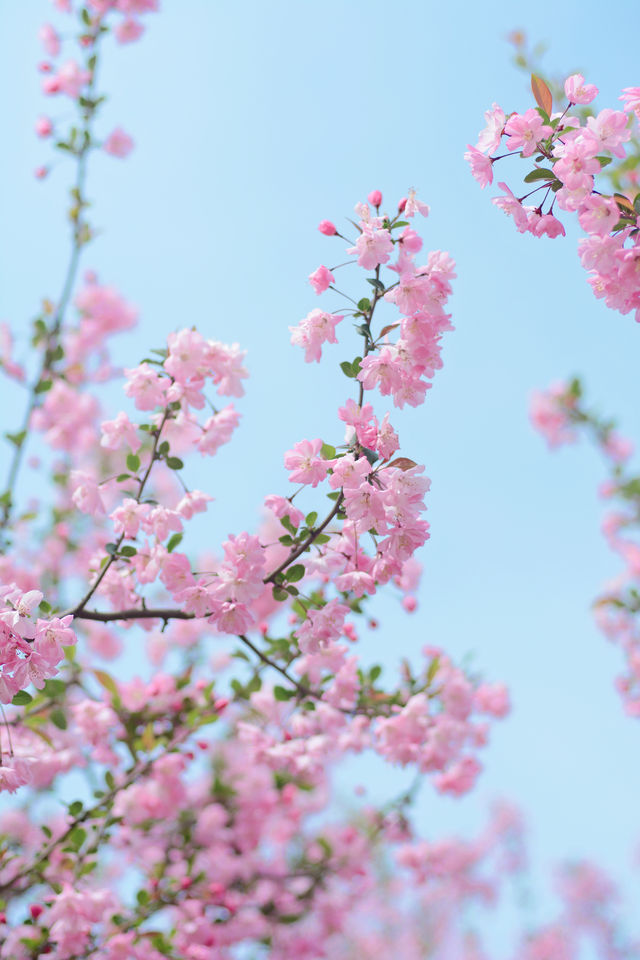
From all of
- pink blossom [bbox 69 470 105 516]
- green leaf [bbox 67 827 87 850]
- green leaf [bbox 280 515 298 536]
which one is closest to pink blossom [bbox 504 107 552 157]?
green leaf [bbox 280 515 298 536]

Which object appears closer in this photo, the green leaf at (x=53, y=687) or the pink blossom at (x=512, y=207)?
the pink blossom at (x=512, y=207)

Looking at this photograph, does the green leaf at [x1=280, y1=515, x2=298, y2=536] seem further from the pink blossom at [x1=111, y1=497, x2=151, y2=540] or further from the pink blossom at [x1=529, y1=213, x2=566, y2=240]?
the pink blossom at [x1=529, y1=213, x2=566, y2=240]

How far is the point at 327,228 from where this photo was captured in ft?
6.70

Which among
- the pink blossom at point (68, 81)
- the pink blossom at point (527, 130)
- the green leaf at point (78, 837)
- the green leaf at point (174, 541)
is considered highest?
the pink blossom at point (68, 81)

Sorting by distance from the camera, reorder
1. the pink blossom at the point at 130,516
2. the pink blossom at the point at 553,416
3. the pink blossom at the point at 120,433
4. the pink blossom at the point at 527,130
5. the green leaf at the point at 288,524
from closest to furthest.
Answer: the pink blossom at the point at 527,130, the green leaf at the point at 288,524, the pink blossom at the point at 130,516, the pink blossom at the point at 120,433, the pink blossom at the point at 553,416

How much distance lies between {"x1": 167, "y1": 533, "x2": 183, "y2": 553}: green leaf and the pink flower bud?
3.47ft

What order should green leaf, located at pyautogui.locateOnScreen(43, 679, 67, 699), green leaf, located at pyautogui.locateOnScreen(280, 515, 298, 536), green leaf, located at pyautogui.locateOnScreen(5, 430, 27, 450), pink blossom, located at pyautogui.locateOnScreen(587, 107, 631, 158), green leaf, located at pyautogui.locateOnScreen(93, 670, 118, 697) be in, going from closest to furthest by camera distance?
pink blossom, located at pyautogui.locateOnScreen(587, 107, 631, 158) → green leaf, located at pyautogui.locateOnScreen(280, 515, 298, 536) → green leaf, located at pyautogui.locateOnScreen(43, 679, 67, 699) → green leaf, located at pyautogui.locateOnScreen(93, 670, 118, 697) → green leaf, located at pyautogui.locateOnScreen(5, 430, 27, 450)

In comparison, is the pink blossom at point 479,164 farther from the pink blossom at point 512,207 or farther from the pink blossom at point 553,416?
the pink blossom at point 553,416

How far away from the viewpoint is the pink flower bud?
2033 millimetres

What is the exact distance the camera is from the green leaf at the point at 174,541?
237 cm

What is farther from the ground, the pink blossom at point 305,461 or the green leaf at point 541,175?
the green leaf at point 541,175

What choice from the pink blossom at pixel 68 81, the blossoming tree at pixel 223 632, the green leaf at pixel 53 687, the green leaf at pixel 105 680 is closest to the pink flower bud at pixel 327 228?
the blossoming tree at pixel 223 632

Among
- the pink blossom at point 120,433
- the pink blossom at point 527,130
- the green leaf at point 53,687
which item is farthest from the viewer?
the green leaf at point 53,687

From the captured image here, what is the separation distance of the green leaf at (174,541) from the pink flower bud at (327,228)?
1057 millimetres
